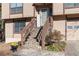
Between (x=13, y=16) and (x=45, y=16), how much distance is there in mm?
3431

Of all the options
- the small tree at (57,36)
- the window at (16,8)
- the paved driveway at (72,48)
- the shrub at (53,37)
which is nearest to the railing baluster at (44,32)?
the shrub at (53,37)

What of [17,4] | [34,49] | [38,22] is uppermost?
[17,4]

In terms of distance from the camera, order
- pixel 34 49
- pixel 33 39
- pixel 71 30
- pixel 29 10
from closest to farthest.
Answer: pixel 34 49 < pixel 33 39 < pixel 71 30 < pixel 29 10

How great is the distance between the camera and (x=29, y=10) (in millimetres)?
28344

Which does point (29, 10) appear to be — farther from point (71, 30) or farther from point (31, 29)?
point (71, 30)

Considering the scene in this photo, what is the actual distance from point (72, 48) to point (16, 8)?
945 centimetres

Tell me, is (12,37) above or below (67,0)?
below

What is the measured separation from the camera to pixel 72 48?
72.3 feet

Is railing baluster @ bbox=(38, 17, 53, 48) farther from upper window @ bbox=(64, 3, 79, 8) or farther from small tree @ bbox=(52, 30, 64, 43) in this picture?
upper window @ bbox=(64, 3, 79, 8)

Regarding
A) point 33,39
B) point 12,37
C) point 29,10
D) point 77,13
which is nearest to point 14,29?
point 12,37

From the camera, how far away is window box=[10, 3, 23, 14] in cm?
2892

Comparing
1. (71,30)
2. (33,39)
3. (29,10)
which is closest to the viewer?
(33,39)

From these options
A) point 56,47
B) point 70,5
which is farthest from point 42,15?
point 56,47

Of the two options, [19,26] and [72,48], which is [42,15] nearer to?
[19,26]
